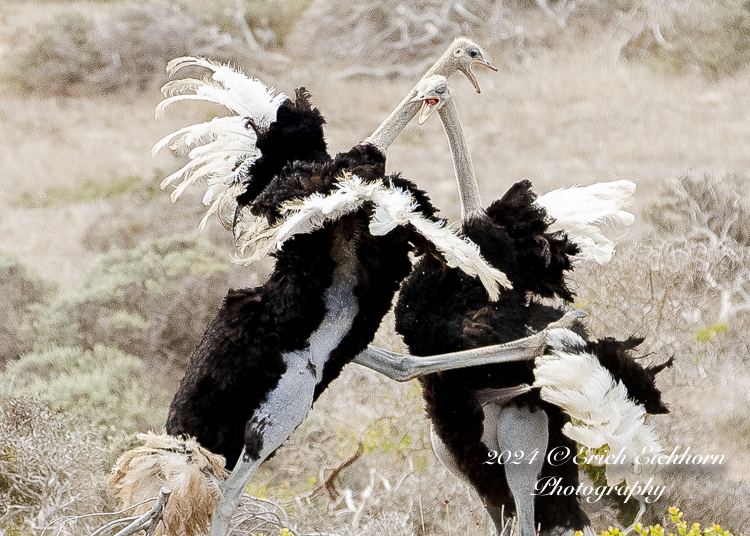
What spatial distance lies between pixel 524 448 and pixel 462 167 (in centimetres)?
116

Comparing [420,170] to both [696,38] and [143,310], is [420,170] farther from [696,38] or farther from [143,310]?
[696,38]

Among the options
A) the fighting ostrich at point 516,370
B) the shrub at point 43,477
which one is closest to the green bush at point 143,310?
the shrub at point 43,477

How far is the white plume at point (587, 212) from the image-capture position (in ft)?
13.5

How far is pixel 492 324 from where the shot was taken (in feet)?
12.2

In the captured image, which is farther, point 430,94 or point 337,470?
point 337,470

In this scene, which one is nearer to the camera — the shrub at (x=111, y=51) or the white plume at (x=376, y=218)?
the white plume at (x=376, y=218)

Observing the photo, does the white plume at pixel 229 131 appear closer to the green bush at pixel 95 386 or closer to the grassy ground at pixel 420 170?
the grassy ground at pixel 420 170

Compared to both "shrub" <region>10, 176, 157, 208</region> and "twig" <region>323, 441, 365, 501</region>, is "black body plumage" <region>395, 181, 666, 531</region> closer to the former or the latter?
"twig" <region>323, 441, 365, 501</region>

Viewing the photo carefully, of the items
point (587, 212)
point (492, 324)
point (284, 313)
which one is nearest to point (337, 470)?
point (492, 324)

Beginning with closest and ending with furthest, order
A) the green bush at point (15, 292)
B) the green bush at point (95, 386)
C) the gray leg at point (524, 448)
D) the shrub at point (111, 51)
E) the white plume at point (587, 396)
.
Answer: the white plume at point (587, 396)
the gray leg at point (524, 448)
the green bush at point (95, 386)
the green bush at point (15, 292)
the shrub at point (111, 51)

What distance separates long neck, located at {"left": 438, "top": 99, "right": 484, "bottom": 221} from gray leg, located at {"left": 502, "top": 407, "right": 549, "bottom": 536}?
0.81 meters

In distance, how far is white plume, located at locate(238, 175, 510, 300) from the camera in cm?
318

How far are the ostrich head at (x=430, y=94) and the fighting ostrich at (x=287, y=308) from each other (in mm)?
414

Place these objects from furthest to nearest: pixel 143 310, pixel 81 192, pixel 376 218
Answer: pixel 81 192 < pixel 143 310 < pixel 376 218
